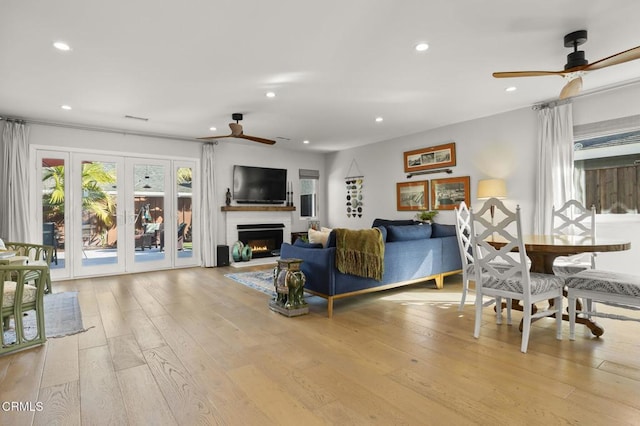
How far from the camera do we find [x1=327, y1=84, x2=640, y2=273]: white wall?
4102mm

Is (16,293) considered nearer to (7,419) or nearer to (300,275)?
(7,419)

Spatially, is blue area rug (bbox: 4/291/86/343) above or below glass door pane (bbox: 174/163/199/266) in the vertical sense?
below

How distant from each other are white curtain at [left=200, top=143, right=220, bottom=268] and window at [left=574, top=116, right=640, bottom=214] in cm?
589

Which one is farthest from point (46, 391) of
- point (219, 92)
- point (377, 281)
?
point (219, 92)

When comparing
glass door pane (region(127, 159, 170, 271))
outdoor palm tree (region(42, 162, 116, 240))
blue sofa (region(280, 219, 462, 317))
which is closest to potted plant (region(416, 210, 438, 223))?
blue sofa (region(280, 219, 462, 317))

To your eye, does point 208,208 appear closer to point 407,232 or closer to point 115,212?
point 115,212

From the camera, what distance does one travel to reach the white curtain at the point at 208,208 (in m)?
6.62

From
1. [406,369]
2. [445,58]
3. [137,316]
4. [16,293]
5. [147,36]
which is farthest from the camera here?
[137,316]

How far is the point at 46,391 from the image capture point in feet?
6.72

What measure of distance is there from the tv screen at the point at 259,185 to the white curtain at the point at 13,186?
331 centimetres

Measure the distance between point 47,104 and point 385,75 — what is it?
14.2ft

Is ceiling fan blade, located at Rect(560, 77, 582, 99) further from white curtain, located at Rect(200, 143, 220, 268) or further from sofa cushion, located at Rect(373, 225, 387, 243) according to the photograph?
white curtain, located at Rect(200, 143, 220, 268)

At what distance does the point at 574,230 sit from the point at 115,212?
22.6 ft

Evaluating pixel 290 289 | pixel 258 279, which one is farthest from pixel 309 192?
pixel 290 289
